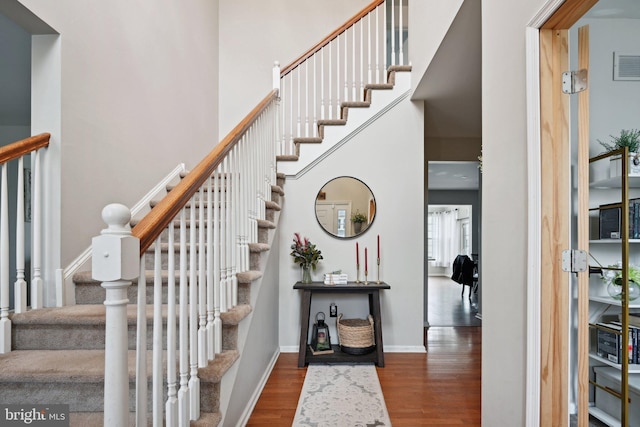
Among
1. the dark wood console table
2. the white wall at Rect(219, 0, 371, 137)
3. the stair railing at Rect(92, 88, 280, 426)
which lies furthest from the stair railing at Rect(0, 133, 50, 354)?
the white wall at Rect(219, 0, 371, 137)

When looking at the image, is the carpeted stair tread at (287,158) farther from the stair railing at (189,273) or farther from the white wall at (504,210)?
the white wall at (504,210)

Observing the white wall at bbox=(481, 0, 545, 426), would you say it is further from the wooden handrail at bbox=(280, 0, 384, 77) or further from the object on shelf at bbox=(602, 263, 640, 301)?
the wooden handrail at bbox=(280, 0, 384, 77)

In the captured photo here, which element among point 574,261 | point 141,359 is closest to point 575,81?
point 574,261

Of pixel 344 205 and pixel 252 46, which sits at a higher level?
pixel 252 46

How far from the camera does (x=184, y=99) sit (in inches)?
153

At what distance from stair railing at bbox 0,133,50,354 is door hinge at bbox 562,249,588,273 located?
2.44m

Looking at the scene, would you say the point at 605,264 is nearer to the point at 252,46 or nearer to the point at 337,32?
the point at 337,32

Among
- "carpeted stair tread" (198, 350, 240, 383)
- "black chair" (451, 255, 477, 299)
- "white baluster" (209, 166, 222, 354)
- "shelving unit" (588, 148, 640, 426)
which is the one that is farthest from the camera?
"black chair" (451, 255, 477, 299)

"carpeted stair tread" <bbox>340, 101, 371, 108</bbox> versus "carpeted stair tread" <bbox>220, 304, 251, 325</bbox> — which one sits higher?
"carpeted stair tread" <bbox>340, 101, 371, 108</bbox>

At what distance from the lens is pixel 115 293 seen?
99 centimetres

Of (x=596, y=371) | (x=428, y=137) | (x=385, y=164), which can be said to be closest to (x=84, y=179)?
(x=385, y=164)

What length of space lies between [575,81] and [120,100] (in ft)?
9.49

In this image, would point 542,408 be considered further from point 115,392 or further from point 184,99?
point 184,99

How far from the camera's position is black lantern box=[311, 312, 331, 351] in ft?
10.9
